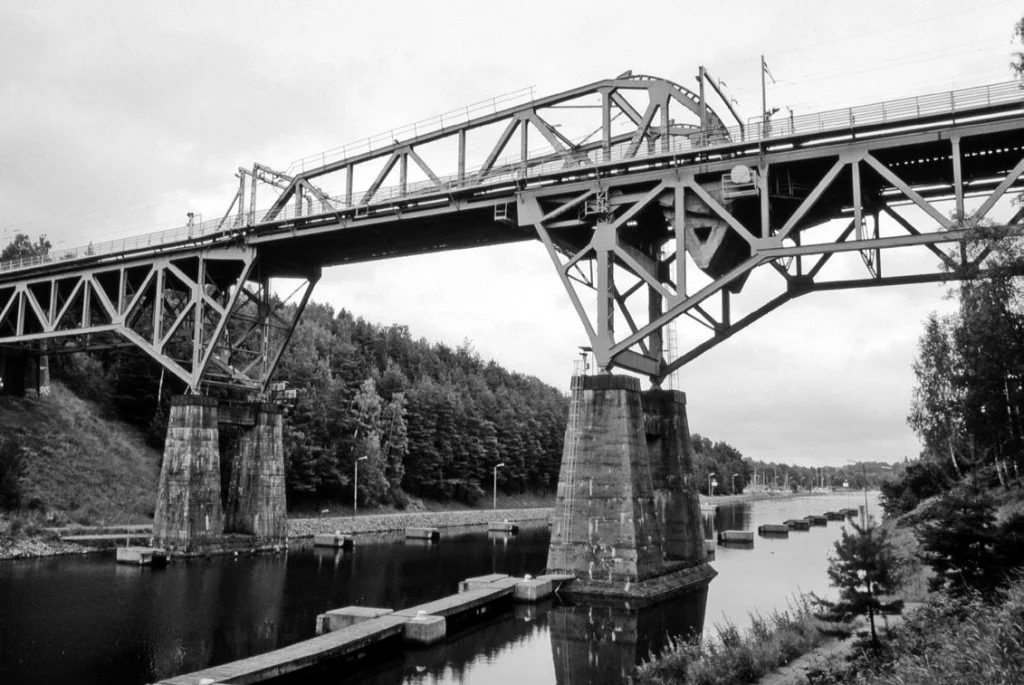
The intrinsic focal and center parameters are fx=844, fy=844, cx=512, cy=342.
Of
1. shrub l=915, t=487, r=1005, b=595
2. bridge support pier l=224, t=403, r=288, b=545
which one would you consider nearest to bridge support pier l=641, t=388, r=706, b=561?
shrub l=915, t=487, r=1005, b=595

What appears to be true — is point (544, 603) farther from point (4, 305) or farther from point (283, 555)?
point (4, 305)

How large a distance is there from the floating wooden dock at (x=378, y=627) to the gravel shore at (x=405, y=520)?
107ft

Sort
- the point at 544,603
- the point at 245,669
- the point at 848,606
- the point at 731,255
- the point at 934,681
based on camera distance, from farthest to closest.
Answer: the point at 731,255, the point at 544,603, the point at 245,669, the point at 848,606, the point at 934,681

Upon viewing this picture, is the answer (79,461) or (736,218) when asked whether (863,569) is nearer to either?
(736,218)

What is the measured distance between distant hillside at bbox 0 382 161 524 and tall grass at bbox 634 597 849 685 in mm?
46701

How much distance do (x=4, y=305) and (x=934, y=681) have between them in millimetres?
72874

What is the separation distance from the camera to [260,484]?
53.7 m

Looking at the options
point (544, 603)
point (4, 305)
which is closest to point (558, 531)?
point (544, 603)

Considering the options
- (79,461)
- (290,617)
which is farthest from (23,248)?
(290,617)

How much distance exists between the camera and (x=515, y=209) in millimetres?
39438

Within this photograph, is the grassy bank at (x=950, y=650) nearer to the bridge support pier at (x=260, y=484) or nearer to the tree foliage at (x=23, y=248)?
the bridge support pier at (x=260, y=484)

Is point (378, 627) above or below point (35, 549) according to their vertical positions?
below

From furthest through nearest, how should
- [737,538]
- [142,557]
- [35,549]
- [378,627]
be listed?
[737,538] < [35,549] < [142,557] < [378,627]

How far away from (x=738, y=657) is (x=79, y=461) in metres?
55.3
